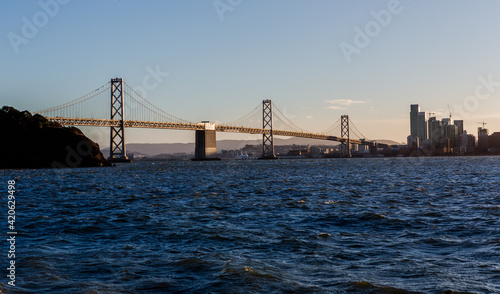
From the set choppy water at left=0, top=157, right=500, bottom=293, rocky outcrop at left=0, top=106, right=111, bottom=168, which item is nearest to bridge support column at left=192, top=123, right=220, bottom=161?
rocky outcrop at left=0, top=106, right=111, bottom=168

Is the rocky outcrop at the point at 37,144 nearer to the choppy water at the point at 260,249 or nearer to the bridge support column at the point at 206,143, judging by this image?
the bridge support column at the point at 206,143

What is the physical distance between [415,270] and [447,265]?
73 centimetres

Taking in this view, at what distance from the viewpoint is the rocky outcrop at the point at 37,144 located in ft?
227

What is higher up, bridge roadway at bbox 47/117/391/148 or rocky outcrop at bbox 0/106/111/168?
bridge roadway at bbox 47/117/391/148

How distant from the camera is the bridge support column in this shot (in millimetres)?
116931

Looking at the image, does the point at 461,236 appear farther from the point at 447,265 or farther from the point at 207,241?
the point at 207,241

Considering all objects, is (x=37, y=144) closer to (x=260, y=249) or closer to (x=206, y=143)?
(x=206, y=143)

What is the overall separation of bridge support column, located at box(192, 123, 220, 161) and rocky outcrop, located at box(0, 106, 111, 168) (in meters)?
42.1

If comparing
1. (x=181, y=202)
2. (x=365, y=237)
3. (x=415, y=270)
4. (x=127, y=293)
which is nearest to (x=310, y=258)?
(x=415, y=270)

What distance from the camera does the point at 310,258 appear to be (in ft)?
29.6

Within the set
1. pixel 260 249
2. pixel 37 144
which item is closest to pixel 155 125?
pixel 37 144

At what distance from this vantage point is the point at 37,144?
70.7 meters

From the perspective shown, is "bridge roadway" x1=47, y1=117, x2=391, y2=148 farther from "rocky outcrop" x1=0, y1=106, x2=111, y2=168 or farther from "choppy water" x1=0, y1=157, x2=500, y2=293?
"choppy water" x1=0, y1=157, x2=500, y2=293

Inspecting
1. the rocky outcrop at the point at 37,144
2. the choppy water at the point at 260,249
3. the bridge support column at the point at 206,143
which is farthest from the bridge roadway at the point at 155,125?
the choppy water at the point at 260,249
